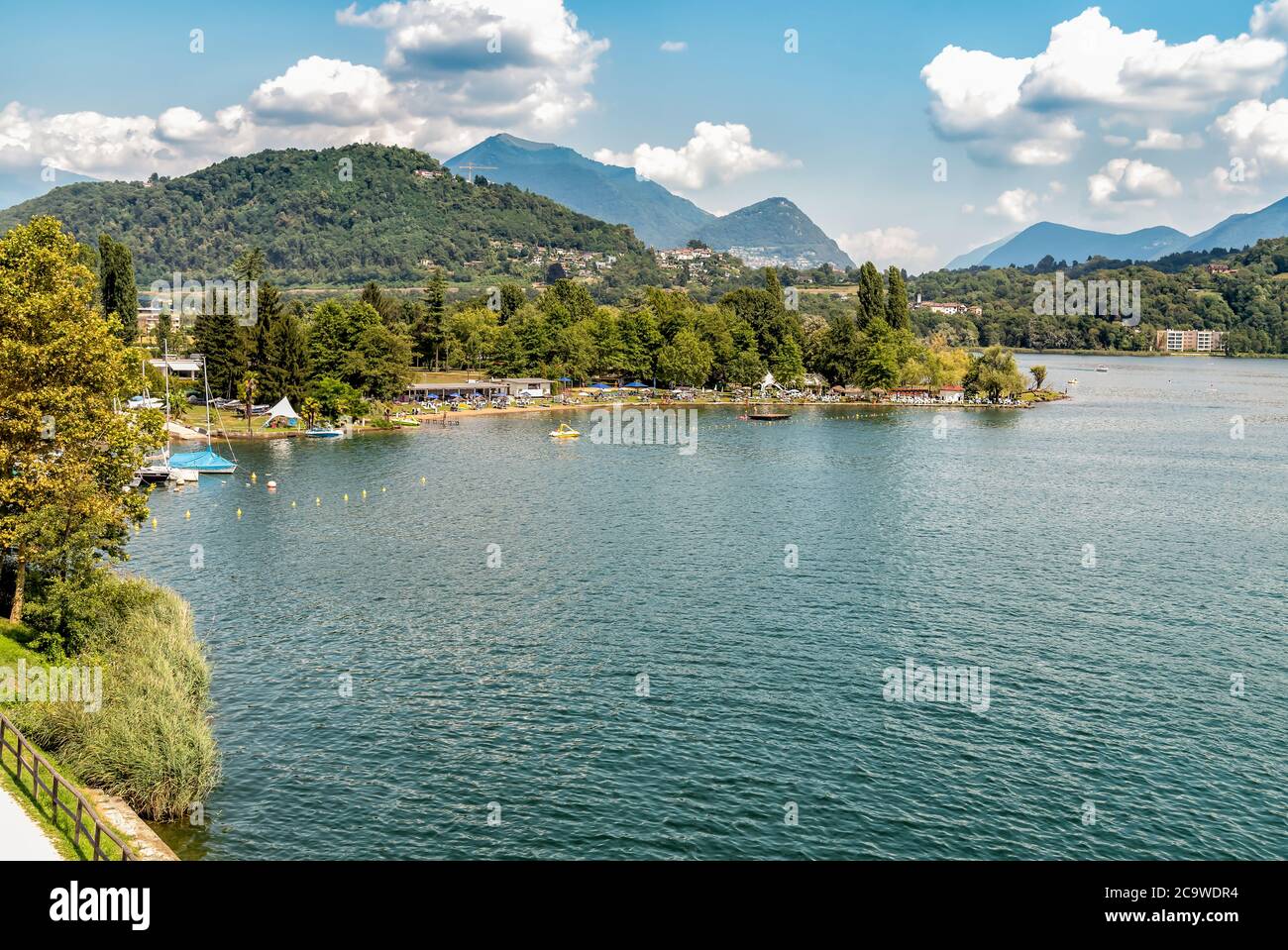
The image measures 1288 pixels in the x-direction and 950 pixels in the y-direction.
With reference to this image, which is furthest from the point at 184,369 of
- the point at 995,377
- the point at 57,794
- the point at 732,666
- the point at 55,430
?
the point at 57,794

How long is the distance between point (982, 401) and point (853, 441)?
73767mm

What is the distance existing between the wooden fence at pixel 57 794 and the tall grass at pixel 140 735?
2034 mm

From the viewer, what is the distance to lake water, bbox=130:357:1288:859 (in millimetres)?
31922

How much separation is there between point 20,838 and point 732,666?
29.2 m

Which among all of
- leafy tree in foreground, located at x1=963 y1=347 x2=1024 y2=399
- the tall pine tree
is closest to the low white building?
the tall pine tree

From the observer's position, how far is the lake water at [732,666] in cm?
3192

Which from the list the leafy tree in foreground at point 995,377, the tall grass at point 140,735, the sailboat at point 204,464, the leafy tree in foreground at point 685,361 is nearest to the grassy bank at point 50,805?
the tall grass at point 140,735

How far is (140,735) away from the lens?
1303 inches

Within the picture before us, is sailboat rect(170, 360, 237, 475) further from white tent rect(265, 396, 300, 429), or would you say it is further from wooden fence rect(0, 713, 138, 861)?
wooden fence rect(0, 713, 138, 861)

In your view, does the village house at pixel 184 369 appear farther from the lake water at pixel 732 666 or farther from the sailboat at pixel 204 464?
the lake water at pixel 732 666

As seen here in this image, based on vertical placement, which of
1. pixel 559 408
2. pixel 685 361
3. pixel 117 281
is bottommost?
pixel 559 408

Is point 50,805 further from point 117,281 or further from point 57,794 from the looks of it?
point 117,281

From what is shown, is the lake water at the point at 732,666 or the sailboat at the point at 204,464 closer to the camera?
the lake water at the point at 732,666
